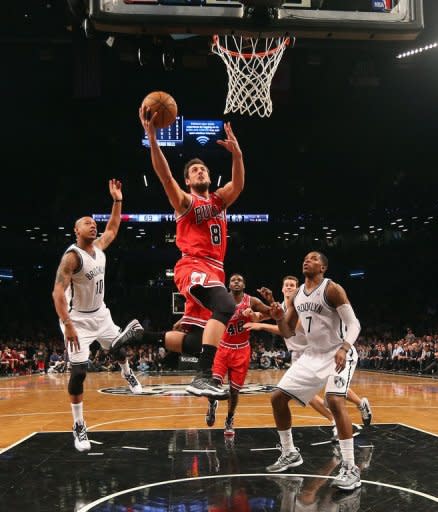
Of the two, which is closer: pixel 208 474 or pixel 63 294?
pixel 208 474

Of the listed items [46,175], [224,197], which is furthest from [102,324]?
[46,175]

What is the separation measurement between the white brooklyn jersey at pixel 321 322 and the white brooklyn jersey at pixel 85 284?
6.96 feet

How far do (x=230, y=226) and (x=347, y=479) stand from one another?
2463 centimetres

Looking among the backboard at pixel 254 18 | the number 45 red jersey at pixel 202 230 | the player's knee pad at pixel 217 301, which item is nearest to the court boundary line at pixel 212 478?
the player's knee pad at pixel 217 301

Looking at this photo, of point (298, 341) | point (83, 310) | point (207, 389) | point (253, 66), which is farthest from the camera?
point (253, 66)

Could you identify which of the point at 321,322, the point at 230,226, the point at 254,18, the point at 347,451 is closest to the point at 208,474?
the point at 347,451

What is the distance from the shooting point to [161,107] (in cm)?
460

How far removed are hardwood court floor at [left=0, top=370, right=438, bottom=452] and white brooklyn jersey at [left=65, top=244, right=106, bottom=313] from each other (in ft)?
6.50

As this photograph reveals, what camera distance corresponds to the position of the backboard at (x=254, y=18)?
5039mm

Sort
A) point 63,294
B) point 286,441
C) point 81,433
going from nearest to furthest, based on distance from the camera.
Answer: point 286,441 < point 63,294 < point 81,433

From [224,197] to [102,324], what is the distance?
2142 millimetres

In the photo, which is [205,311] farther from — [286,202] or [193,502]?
[286,202]

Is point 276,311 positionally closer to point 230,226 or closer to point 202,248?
point 202,248

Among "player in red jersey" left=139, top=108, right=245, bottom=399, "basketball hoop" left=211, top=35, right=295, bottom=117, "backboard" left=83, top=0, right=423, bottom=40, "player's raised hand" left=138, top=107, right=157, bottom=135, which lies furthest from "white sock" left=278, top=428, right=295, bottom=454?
"basketball hoop" left=211, top=35, right=295, bottom=117
